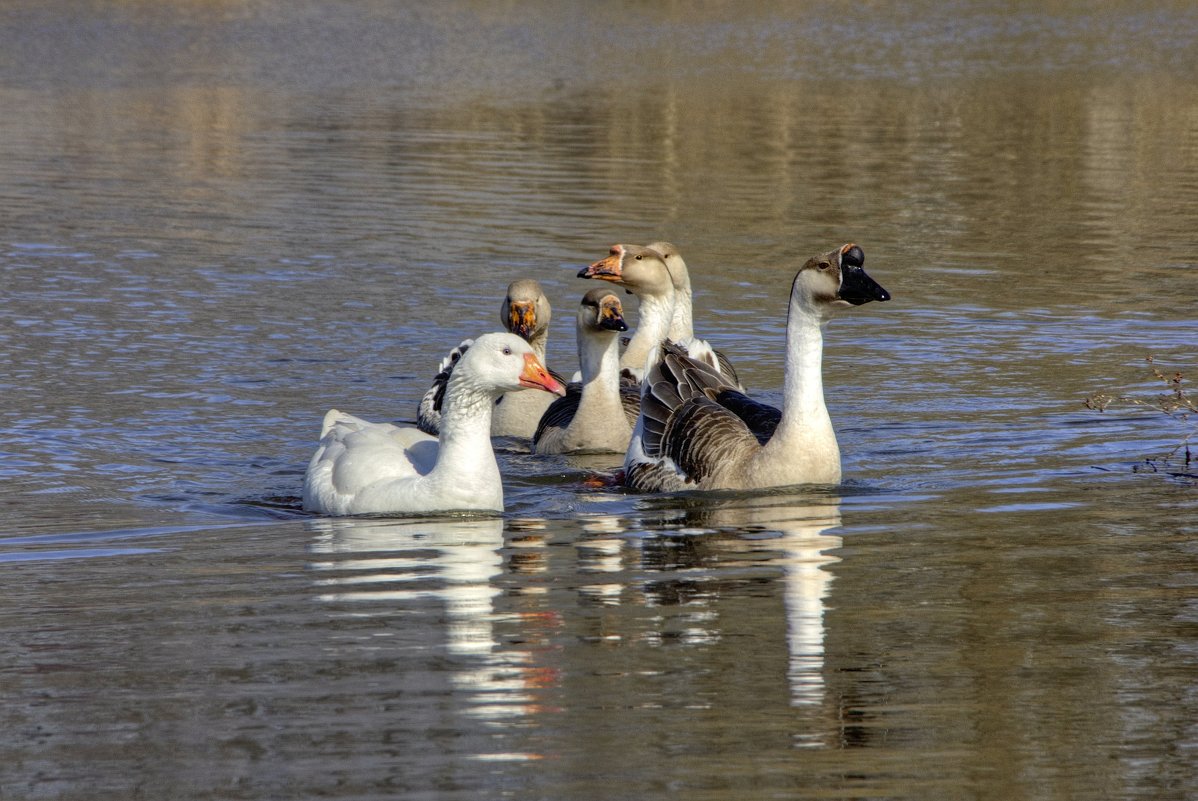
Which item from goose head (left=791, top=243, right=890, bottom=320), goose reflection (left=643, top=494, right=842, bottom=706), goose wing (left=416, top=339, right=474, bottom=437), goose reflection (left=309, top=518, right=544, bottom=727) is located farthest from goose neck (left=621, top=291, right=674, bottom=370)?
goose reflection (left=309, top=518, right=544, bottom=727)

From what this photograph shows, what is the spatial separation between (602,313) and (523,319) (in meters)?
1.18

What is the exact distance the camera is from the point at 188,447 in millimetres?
13164

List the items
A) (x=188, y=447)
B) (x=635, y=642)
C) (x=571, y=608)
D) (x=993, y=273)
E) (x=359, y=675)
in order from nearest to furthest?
1. (x=359, y=675)
2. (x=635, y=642)
3. (x=571, y=608)
4. (x=188, y=447)
5. (x=993, y=273)

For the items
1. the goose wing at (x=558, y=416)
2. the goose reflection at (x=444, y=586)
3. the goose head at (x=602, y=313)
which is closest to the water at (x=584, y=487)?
the goose reflection at (x=444, y=586)

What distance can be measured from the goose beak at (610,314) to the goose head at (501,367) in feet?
8.30

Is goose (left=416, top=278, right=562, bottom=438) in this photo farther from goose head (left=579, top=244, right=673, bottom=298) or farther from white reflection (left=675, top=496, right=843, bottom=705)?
white reflection (left=675, top=496, right=843, bottom=705)

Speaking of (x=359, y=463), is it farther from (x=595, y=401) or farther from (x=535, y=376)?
(x=595, y=401)

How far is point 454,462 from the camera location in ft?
34.1

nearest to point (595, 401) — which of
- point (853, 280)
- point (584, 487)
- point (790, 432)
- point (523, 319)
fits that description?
point (523, 319)

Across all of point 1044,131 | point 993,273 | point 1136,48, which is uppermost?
point 1136,48

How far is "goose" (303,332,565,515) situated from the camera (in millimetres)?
10406

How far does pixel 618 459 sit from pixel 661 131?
2279 cm

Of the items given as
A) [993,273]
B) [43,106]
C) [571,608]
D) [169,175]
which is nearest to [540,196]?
[169,175]

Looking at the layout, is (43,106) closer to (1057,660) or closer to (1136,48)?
(1136,48)
